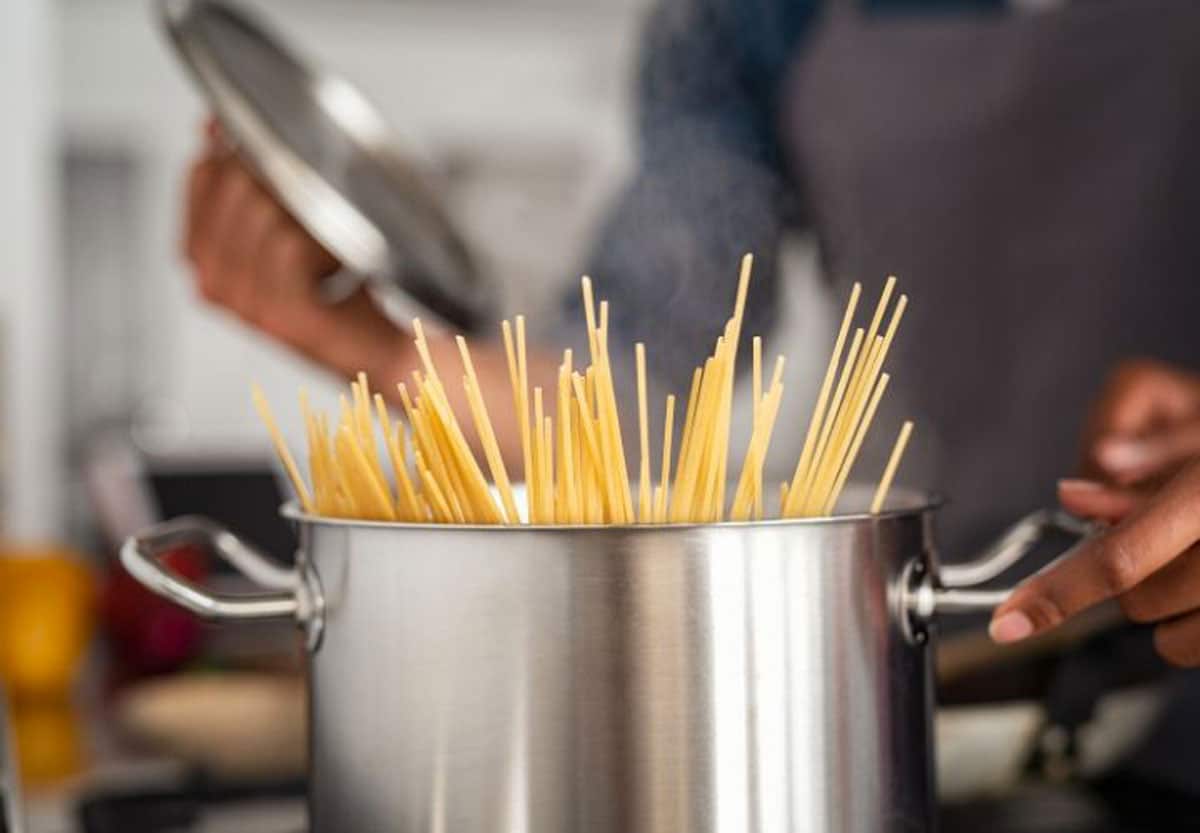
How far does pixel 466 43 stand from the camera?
3.88m

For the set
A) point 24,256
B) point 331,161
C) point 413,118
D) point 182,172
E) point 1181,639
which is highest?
point 413,118

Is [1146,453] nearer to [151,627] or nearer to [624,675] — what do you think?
[624,675]

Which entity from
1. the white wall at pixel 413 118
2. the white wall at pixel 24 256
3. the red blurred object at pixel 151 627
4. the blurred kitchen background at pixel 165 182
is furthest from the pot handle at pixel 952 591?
the white wall at pixel 413 118

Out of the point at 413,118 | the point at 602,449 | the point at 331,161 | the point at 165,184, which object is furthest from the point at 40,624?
the point at 413,118

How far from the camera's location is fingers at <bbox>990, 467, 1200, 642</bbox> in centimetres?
43

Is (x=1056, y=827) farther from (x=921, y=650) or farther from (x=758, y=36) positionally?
(x=758, y=36)

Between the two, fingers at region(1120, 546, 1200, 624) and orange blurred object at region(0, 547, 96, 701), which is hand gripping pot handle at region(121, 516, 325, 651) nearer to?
fingers at region(1120, 546, 1200, 624)

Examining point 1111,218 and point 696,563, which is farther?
point 1111,218

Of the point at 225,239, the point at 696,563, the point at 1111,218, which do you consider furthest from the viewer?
the point at 1111,218

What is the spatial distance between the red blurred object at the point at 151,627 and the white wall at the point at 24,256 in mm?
1599

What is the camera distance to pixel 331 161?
0.81m

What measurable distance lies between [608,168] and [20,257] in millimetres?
1654

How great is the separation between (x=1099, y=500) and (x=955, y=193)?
28.9 inches

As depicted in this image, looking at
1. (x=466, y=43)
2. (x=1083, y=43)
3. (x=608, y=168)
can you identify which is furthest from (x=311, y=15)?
(x=1083, y=43)
